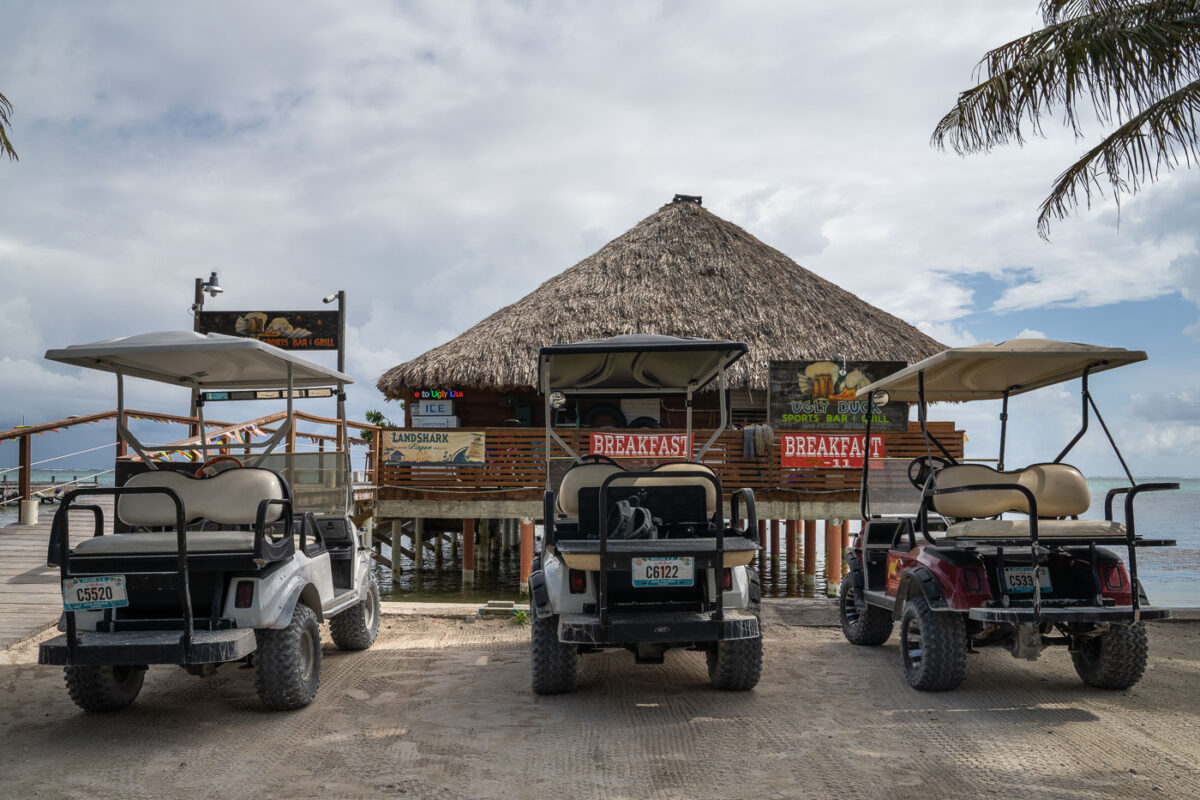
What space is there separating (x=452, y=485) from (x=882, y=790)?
12.7 metres

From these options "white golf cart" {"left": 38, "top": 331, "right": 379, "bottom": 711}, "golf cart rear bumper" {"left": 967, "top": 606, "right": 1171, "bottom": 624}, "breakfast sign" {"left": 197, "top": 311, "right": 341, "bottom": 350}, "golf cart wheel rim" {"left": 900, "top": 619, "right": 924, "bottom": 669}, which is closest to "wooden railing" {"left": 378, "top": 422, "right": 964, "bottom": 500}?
"breakfast sign" {"left": 197, "top": 311, "right": 341, "bottom": 350}

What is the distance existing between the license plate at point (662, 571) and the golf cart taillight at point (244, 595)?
6.63ft

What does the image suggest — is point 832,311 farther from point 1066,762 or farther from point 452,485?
point 1066,762

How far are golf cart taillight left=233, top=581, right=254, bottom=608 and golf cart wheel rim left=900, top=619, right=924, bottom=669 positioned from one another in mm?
3840

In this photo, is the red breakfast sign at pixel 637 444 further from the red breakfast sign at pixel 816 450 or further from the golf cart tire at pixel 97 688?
the golf cart tire at pixel 97 688

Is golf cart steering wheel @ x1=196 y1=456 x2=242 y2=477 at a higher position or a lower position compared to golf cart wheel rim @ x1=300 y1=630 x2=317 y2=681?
higher

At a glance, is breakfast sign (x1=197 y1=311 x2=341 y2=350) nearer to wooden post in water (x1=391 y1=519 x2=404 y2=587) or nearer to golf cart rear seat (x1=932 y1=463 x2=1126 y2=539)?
wooden post in water (x1=391 y1=519 x2=404 y2=587)

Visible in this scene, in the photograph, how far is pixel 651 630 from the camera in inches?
191

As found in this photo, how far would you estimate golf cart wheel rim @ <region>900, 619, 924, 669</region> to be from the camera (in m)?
5.61

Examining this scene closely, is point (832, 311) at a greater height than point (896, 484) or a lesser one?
greater

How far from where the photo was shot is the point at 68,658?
4.46 m

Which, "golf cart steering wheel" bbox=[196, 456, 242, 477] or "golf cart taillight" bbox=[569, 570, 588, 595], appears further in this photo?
"golf cart steering wheel" bbox=[196, 456, 242, 477]

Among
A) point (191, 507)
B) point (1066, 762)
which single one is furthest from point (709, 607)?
point (191, 507)

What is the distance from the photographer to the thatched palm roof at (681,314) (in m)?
19.2
